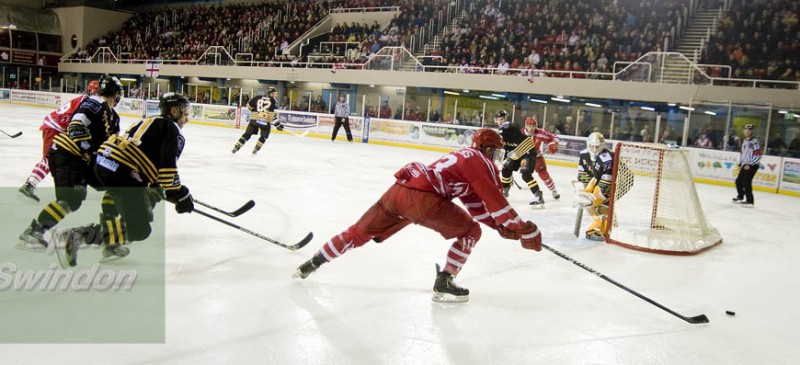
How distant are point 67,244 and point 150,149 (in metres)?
0.69

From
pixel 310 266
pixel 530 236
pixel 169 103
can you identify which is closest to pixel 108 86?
pixel 169 103

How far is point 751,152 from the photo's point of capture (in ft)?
30.5

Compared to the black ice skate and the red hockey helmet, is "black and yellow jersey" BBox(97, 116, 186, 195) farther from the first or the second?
the red hockey helmet

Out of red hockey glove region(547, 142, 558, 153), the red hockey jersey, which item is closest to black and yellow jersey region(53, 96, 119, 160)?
the red hockey jersey

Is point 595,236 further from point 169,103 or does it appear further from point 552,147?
point 169,103

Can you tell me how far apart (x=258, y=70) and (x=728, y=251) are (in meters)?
20.3

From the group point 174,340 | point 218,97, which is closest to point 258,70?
point 218,97

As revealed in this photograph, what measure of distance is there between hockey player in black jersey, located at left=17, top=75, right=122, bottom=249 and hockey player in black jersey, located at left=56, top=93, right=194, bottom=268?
1.74ft

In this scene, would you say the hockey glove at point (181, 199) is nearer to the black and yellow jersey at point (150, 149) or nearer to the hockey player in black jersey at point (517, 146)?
the black and yellow jersey at point (150, 149)

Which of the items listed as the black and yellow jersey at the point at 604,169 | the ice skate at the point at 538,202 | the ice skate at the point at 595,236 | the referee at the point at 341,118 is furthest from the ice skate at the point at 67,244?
the referee at the point at 341,118

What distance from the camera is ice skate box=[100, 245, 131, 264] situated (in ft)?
12.4

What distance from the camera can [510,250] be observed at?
16.7 feet

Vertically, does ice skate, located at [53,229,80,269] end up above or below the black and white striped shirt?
below

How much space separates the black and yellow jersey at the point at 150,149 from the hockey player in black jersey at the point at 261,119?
7.78m
